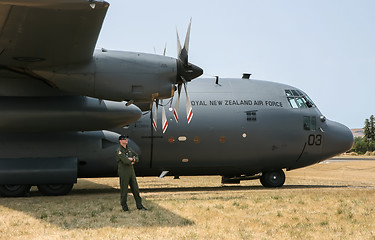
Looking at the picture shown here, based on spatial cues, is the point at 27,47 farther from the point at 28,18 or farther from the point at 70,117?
the point at 70,117

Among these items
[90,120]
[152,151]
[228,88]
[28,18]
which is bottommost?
[152,151]

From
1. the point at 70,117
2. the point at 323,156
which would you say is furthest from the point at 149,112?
the point at 323,156

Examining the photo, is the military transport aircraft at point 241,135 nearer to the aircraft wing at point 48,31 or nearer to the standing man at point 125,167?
the standing man at point 125,167

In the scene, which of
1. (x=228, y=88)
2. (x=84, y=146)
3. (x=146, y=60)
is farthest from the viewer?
(x=228, y=88)

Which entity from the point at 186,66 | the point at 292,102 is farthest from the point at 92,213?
the point at 292,102

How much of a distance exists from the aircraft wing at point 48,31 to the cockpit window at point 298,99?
11277 millimetres

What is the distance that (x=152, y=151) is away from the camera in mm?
19422

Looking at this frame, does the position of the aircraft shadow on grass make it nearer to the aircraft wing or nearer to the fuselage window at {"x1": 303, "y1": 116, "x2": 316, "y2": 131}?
the aircraft wing

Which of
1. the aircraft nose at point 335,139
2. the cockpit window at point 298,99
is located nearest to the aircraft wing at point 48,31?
the cockpit window at point 298,99

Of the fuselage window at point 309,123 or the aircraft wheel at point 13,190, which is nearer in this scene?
the aircraft wheel at point 13,190

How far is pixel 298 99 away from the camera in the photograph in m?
21.3

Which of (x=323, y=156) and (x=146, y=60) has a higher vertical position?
(x=146, y=60)

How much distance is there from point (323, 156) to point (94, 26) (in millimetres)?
14271

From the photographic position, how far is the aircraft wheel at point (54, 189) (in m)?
17.6
